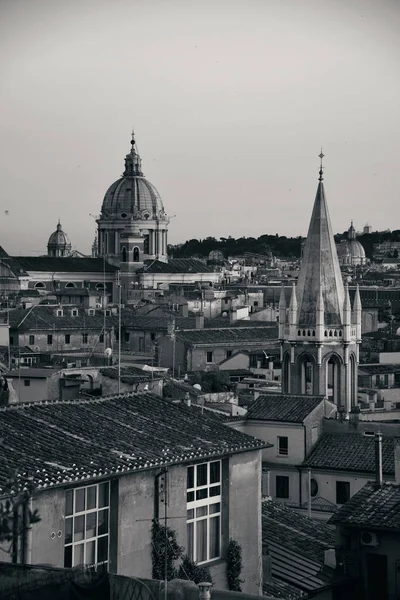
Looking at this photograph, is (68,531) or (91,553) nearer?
(68,531)

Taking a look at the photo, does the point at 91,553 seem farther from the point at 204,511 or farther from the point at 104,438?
the point at 204,511

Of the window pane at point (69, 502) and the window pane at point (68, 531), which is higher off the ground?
the window pane at point (69, 502)

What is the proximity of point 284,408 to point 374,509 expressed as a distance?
39.8 feet

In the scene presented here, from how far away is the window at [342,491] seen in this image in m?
24.6

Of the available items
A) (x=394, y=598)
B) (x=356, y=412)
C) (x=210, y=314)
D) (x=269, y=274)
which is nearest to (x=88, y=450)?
(x=394, y=598)

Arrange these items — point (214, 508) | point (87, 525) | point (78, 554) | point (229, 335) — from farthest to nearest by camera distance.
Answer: point (229, 335) < point (214, 508) < point (87, 525) < point (78, 554)

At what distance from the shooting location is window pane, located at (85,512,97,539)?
42.0 ft

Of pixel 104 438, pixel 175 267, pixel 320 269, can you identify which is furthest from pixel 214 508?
pixel 175 267

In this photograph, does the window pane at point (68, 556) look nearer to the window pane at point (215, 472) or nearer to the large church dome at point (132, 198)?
the window pane at point (215, 472)

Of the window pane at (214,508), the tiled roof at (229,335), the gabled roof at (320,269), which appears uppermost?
the gabled roof at (320,269)

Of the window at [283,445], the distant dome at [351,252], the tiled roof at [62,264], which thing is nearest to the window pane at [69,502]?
the window at [283,445]

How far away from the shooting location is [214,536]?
14375mm

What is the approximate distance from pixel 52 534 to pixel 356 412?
16.4m

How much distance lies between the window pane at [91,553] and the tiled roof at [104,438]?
2.06 feet
